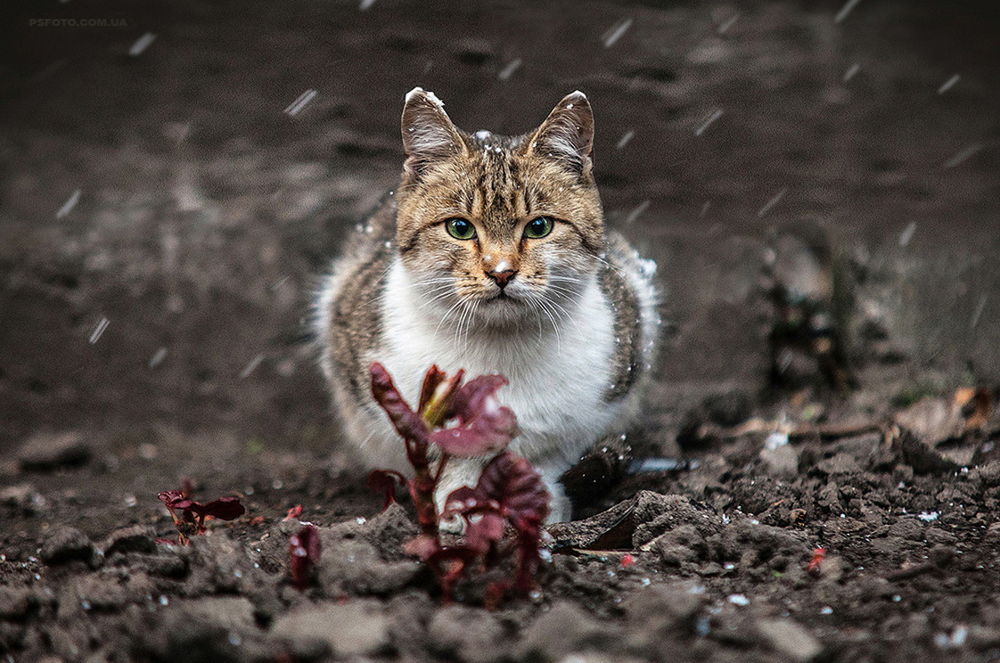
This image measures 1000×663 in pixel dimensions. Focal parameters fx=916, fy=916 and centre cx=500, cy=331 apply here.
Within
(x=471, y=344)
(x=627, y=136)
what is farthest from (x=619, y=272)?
(x=627, y=136)

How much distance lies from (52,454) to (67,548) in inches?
71.3

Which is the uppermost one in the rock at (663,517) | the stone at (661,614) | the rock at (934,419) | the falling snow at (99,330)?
the stone at (661,614)

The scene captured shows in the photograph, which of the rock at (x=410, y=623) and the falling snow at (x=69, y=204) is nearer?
the rock at (x=410, y=623)

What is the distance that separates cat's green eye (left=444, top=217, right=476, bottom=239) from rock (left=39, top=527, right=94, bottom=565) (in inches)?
53.1

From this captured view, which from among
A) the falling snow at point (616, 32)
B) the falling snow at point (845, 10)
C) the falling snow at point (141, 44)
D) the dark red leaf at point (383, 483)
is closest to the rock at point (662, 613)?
the dark red leaf at point (383, 483)

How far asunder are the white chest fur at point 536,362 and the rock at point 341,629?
1.10 m

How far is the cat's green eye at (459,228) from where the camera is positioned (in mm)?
2865

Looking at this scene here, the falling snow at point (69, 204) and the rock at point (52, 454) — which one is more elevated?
the falling snow at point (69, 204)

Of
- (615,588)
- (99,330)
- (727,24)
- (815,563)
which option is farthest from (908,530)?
(99,330)

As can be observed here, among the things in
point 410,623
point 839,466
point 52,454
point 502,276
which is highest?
point 502,276

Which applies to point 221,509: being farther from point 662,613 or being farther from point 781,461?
point 781,461

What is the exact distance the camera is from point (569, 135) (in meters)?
2.92

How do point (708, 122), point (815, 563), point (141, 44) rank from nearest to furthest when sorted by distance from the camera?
1. point (815, 563)
2. point (708, 122)
3. point (141, 44)

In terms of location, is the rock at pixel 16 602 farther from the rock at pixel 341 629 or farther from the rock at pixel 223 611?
the rock at pixel 341 629
